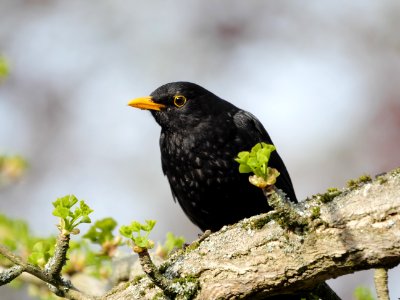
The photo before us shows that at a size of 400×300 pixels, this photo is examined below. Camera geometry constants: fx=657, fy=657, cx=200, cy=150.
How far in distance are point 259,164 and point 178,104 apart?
241cm

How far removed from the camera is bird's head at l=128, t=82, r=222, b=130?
436 cm

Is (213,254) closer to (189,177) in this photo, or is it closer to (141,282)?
(141,282)

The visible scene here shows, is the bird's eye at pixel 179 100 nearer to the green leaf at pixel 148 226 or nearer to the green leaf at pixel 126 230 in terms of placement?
the green leaf at pixel 148 226

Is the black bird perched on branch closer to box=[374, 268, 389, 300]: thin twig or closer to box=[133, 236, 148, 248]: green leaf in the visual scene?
box=[133, 236, 148, 248]: green leaf

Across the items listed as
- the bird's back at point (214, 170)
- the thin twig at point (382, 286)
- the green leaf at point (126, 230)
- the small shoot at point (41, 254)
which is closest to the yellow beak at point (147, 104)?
the bird's back at point (214, 170)

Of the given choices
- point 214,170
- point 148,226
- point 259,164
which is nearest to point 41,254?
point 148,226

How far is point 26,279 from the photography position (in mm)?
3756

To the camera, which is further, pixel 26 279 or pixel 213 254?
pixel 26 279

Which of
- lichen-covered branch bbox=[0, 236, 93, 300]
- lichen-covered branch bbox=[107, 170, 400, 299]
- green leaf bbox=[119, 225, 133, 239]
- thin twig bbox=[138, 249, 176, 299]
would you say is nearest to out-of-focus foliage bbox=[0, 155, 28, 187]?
lichen-covered branch bbox=[0, 236, 93, 300]

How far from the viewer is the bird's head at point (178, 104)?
436cm

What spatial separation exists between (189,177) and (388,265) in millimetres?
2087

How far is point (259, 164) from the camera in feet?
6.92

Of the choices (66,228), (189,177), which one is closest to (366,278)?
(189,177)

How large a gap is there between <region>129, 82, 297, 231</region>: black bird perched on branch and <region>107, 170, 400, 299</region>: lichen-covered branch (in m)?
1.33
